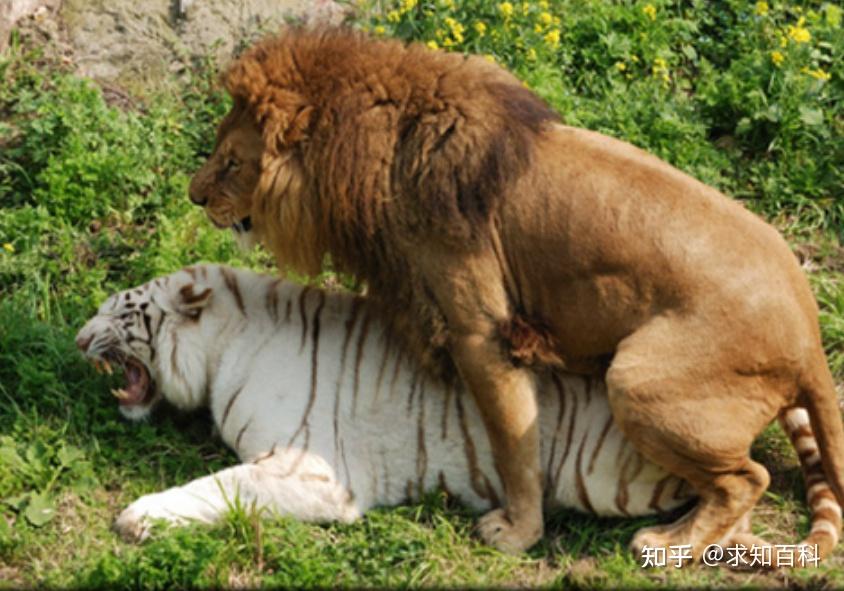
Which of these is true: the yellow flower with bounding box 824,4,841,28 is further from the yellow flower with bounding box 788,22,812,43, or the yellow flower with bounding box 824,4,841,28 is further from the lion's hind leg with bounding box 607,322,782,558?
the lion's hind leg with bounding box 607,322,782,558

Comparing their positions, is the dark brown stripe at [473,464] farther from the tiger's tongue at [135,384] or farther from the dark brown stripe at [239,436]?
the tiger's tongue at [135,384]

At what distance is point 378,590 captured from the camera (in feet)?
18.8

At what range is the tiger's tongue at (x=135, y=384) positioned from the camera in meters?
6.59

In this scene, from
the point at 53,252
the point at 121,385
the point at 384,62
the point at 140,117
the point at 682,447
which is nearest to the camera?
the point at 682,447

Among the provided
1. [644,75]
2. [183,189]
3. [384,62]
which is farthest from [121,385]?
[644,75]

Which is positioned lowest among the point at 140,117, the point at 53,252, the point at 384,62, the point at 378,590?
the point at 378,590

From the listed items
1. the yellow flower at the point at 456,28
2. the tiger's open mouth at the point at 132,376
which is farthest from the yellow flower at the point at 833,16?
the tiger's open mouth at the point at 132,376

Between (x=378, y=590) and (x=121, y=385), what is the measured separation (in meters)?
1.88

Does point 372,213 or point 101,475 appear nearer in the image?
point 372,213

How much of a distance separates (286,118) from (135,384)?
1.55 metres

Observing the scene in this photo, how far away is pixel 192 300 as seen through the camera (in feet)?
21.5

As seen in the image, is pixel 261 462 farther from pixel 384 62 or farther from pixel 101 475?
pixel 384 62

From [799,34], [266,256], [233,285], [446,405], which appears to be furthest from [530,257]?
[799,34]

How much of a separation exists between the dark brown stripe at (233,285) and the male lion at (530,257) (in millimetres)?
622
